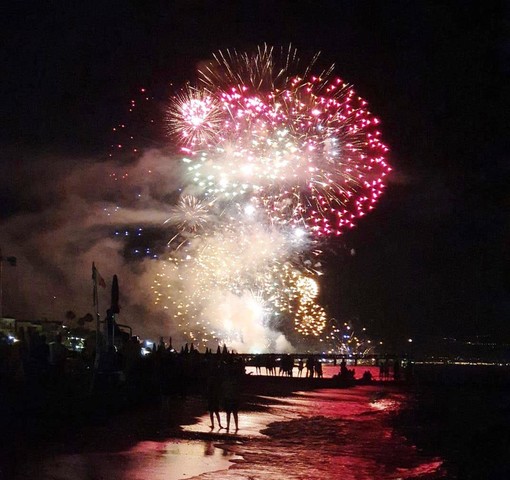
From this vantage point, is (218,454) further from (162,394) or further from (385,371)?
(385,371)

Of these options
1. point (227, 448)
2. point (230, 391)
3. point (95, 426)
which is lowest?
point (227, 448)

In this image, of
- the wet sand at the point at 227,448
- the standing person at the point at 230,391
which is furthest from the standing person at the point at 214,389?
the wet sand at the point at 227,448

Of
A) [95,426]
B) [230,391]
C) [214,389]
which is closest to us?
[95,426]

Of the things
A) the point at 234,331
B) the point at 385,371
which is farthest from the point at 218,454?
the point at 234,331

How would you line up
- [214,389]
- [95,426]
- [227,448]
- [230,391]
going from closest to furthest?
1. [227,448]
2. [95,426]
3. [230,391]
4. [214,389]

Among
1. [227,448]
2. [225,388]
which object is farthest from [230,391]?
[227,448]

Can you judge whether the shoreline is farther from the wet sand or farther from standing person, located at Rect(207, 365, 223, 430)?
standing person, located at Rect(207, 365, 223, 430)

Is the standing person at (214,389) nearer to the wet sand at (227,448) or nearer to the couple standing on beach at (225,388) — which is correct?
the couple standing on beach at (225,388)

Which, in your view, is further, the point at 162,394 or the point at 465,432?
the point at 162,394

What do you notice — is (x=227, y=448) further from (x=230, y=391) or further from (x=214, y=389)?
(x=214, y=389)

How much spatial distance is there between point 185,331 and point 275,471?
159 feet

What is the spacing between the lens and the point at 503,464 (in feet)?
48.5

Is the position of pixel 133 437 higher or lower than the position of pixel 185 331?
lower

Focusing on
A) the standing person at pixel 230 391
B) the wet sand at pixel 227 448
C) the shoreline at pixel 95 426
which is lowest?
the wet sand at pixel 227 448
